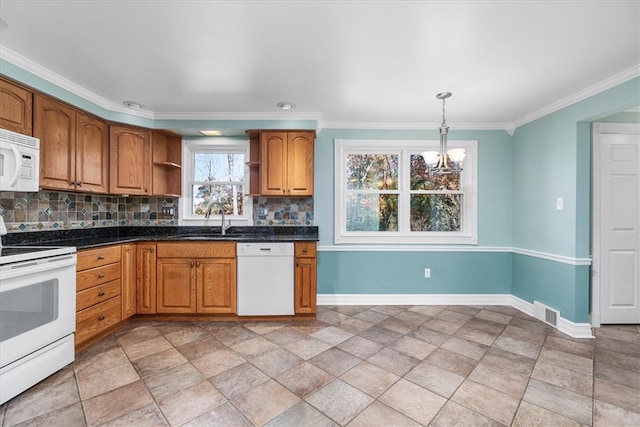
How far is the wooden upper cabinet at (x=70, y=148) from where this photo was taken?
2.33m

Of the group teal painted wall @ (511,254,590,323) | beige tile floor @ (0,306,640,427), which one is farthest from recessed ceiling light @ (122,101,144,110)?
teal painted wall @ (511,254,590,323)

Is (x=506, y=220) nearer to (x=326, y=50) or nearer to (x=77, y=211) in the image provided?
(x=326, y=50)

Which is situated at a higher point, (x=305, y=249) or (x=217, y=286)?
(x=305, y=249)

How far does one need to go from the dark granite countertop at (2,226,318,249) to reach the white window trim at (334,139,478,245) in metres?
0.45

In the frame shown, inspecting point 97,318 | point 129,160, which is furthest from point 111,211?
point 97,318

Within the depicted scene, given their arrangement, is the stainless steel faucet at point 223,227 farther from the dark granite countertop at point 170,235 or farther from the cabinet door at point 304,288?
the cabinet door at point 304,288

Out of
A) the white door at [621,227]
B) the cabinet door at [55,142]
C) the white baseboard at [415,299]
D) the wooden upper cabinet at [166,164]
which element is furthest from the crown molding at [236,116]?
the white door at [621,227]

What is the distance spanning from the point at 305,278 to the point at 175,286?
54.7 inches

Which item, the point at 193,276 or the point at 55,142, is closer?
the point at 55,142

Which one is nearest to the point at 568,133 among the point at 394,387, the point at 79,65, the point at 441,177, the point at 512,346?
the point at 441,177

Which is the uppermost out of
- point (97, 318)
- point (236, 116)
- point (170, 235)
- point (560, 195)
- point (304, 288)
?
point (236, 116)

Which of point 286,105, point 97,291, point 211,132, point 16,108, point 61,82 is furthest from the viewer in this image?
point 211,132

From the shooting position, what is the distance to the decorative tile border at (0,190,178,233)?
2414 mm

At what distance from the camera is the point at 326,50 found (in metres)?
1.95
